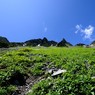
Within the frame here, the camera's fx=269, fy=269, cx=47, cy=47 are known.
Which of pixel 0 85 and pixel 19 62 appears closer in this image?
pixel 0 85

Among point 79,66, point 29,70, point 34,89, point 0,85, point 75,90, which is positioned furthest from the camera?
point 29,70

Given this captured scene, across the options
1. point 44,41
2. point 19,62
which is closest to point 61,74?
point 19,62

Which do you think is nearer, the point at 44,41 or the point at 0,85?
the point at 0,85

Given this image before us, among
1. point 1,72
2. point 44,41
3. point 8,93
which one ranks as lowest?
point 8,93

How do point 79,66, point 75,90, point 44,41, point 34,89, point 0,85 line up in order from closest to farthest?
point 75,90
point 34,89
point 0,85
point 79,66
point 44,41

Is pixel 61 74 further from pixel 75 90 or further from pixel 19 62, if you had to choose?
pixel 19 62

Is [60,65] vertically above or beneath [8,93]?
above

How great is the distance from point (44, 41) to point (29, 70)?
8798 centimetres

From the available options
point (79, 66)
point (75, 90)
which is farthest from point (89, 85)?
point (79, 66)

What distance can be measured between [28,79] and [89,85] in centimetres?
691

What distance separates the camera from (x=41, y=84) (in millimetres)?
17781

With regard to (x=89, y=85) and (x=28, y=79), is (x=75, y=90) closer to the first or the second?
(x=89, y=85)

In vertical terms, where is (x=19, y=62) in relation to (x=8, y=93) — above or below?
above

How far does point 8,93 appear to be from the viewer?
712 inches
